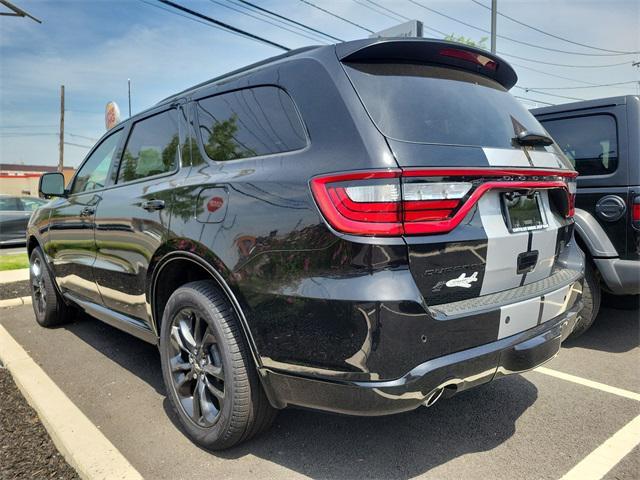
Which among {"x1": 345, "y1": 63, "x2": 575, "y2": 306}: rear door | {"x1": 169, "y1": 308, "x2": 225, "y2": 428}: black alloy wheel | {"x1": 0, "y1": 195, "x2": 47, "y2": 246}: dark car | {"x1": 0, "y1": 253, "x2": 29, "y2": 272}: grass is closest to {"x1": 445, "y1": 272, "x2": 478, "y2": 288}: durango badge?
{"x1": 345, "y1": 63, "x2": 575, "y2": 306}: rear door

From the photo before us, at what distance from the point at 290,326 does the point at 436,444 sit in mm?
1128

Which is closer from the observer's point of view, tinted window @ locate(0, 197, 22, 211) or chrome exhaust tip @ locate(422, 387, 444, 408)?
chrome exhaust tip @ locate(422, 387, 444, 408)

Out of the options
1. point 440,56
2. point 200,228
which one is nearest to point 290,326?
point 200,228

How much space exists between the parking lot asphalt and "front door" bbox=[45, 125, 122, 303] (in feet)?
2.39

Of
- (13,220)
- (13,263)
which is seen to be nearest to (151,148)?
(13,263)

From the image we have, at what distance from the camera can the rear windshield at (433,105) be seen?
1.99 metres

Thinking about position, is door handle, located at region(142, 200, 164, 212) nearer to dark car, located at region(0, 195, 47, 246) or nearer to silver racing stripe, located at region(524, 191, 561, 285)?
silver racing stripe, located at region(524, 191, 561, 285)

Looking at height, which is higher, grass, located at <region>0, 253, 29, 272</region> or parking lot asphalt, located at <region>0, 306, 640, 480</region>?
grass, located at <region>0, 253, 29, 272</region>

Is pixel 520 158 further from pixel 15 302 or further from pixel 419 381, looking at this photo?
pixel 15 302

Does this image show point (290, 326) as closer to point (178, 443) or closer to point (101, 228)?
point (178, 443)

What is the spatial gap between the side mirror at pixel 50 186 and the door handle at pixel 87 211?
683mm

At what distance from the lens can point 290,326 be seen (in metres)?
1.96

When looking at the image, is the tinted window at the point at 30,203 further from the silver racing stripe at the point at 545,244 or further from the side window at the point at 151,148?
the silver racing stripe at the point at 545,244

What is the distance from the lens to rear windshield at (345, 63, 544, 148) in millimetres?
1989
